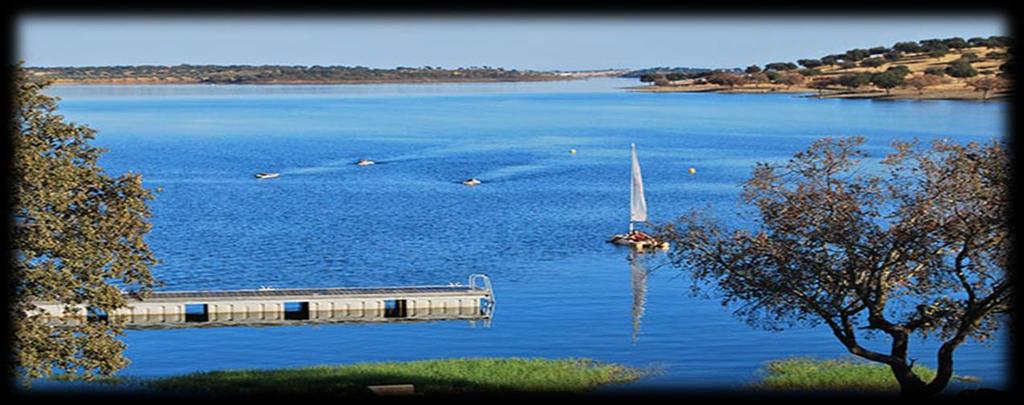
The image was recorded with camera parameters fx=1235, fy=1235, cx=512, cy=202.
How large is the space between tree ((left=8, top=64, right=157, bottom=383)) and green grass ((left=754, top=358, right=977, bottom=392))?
39.5ft

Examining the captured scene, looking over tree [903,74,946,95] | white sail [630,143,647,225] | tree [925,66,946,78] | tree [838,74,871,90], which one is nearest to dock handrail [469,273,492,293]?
white sail [630,143,647,225]

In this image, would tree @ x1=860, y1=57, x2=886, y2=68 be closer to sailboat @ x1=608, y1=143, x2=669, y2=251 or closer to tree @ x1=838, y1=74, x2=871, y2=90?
tree @ x1=838, y1=74, x2=871, y2=90

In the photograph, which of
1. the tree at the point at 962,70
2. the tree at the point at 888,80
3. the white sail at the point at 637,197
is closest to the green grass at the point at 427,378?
the white sail at the point at 637,197

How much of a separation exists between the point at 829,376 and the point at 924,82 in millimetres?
124956

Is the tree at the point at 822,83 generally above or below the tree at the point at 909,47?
below

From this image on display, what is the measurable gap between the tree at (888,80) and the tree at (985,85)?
13.3m

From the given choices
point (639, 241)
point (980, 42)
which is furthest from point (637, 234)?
point (980, 42)

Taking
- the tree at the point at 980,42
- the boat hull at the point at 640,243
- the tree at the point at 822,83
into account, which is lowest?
the boat hull at the point at 640,243

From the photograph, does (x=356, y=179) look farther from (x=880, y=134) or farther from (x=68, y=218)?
(x=68, y=218)

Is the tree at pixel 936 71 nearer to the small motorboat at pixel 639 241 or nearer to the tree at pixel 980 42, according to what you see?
the tree at pixel 980 42

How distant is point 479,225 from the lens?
4781 cm

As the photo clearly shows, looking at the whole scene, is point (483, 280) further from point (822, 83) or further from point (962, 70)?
point (822, 83)

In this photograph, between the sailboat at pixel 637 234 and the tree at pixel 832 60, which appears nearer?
the sailboat at pixel 637 234

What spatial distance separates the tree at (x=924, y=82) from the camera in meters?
141
